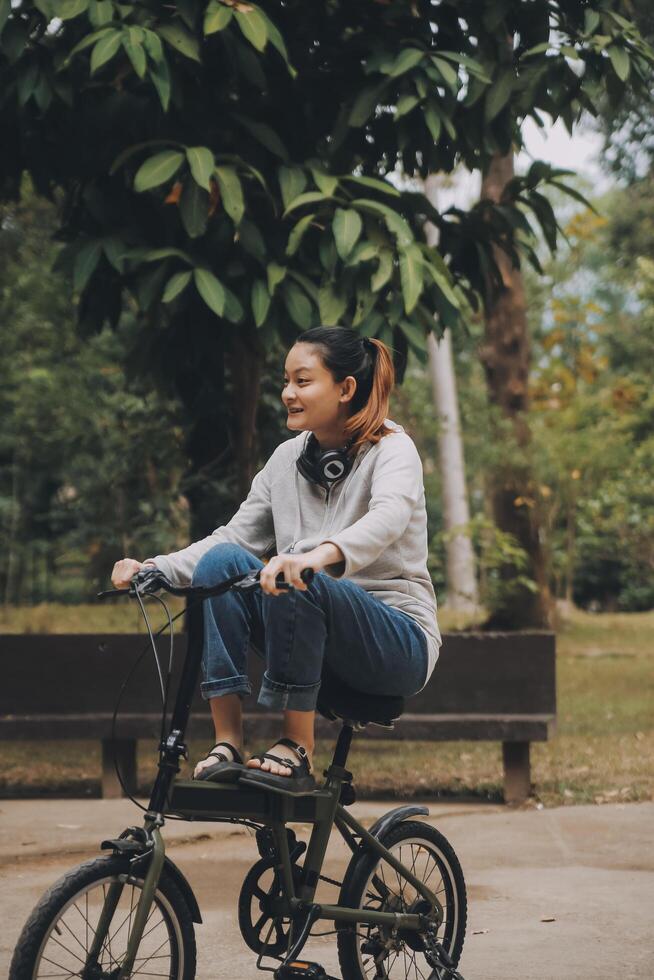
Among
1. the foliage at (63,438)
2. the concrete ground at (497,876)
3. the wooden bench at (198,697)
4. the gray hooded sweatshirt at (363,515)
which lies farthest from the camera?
the foliage at (63,438)

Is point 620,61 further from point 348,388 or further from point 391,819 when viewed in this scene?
point 391,819

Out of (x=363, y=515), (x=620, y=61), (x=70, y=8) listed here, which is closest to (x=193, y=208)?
A: (x=70, y=8)

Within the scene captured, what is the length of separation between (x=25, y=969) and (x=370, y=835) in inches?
41.8

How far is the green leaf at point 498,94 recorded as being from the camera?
633cm

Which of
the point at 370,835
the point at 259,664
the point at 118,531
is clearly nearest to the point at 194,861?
the point at 259,664

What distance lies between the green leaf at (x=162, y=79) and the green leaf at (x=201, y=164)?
21cm

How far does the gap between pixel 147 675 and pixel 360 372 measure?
389 cm

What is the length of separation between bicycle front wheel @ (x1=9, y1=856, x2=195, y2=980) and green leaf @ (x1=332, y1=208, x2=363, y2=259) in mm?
3239

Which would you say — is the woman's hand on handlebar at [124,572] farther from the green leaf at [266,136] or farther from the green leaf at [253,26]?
the green leaf at [266,136]

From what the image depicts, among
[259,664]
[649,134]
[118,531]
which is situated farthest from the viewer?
[649,134]

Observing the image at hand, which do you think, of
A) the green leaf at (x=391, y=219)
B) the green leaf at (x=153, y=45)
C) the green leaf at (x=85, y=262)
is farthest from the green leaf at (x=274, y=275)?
the green leaf at (x=153, y=45)

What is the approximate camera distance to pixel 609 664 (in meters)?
15.1

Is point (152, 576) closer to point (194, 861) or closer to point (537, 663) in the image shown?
point (194, 861)

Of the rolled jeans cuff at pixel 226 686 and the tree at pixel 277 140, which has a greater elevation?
the tree at pixel 277 140
